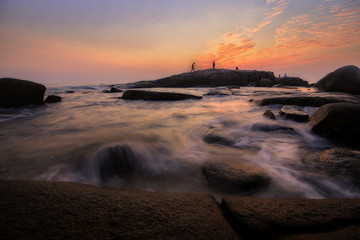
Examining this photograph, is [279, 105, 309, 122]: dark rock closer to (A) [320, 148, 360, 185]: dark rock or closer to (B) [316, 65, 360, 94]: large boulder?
(A) [320, 148, 360, 185]: dark rock

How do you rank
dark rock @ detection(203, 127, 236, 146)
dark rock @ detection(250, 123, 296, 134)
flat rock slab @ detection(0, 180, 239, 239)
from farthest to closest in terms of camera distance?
dark rock @ detection(250, 123, 296, 134) → dark rock @ detection(203, 127, 236, 146) → flat rock slab @ detection(0, 180, 239, 239)

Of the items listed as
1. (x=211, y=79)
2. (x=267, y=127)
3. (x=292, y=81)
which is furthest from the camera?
(x=211, y=79)

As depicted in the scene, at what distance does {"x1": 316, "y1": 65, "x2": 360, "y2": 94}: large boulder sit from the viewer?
29.3ft

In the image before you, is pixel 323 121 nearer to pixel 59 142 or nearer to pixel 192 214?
pixel 192 214

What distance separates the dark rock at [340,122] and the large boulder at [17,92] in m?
8.45

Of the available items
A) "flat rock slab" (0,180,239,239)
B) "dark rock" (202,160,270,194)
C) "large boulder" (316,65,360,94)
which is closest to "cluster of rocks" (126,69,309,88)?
"large boulder" (316,65,360,94)

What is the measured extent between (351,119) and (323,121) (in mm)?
331

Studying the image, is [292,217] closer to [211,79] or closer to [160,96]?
[160,96]

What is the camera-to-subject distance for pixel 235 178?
150cm

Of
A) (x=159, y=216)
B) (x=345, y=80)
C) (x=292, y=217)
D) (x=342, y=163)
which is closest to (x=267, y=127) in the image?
(x=342, y=163)

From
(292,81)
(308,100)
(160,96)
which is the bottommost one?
(308,100)

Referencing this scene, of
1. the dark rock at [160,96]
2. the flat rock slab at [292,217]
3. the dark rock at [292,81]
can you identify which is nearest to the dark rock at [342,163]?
the flat rock slab at [292,217]

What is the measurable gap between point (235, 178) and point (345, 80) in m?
11.9

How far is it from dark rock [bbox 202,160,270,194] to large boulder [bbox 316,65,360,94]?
11.4m
